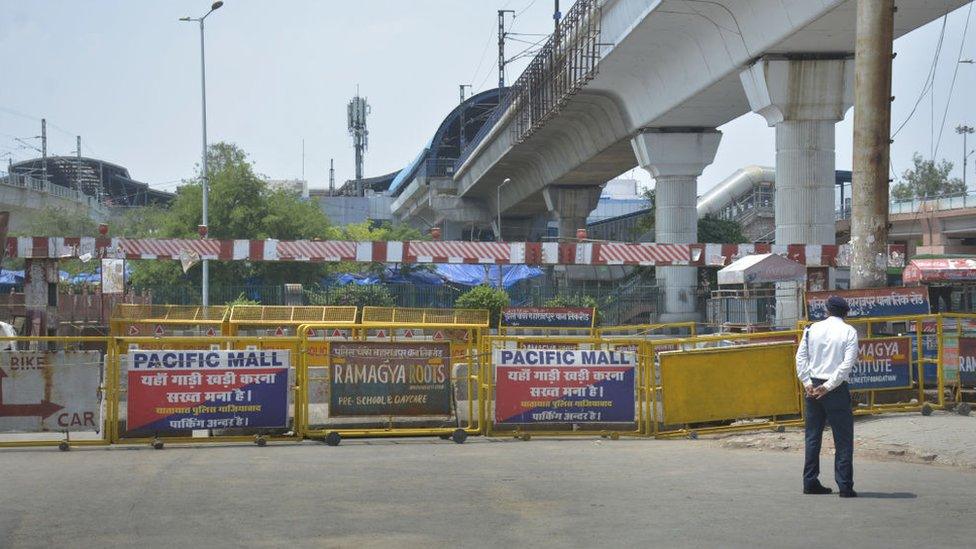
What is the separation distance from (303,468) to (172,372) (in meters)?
3.33

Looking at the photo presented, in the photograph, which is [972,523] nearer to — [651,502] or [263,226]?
[651,502]

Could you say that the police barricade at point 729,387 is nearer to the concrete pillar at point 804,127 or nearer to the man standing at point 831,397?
the man standing at point 831,397

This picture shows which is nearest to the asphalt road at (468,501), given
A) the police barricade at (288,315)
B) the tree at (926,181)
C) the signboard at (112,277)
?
the signboard at (112,277)

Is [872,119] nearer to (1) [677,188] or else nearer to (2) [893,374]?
(2) [893,374]

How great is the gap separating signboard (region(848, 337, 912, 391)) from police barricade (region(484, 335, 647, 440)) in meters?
3.15

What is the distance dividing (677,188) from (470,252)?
1569cm

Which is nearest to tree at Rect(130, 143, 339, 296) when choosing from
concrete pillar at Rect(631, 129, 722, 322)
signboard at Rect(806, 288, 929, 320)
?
concrete pillar at Rect(631, 129, 722, 322)

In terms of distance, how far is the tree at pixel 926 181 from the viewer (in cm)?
11725

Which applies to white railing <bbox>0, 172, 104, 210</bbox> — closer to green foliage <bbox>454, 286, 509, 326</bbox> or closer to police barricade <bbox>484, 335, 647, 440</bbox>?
green foliage <bbox>454, 286, 509, 326</bbox>

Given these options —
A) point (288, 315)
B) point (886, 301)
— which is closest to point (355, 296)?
point (288, 315)

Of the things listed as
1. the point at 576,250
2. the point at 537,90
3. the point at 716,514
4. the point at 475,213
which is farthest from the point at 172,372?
the point at 475,213

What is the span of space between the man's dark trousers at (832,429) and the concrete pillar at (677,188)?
33.8 meters

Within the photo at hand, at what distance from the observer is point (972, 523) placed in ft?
25.7

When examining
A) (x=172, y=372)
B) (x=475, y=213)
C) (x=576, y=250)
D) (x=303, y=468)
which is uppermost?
(x=475, y=213)
